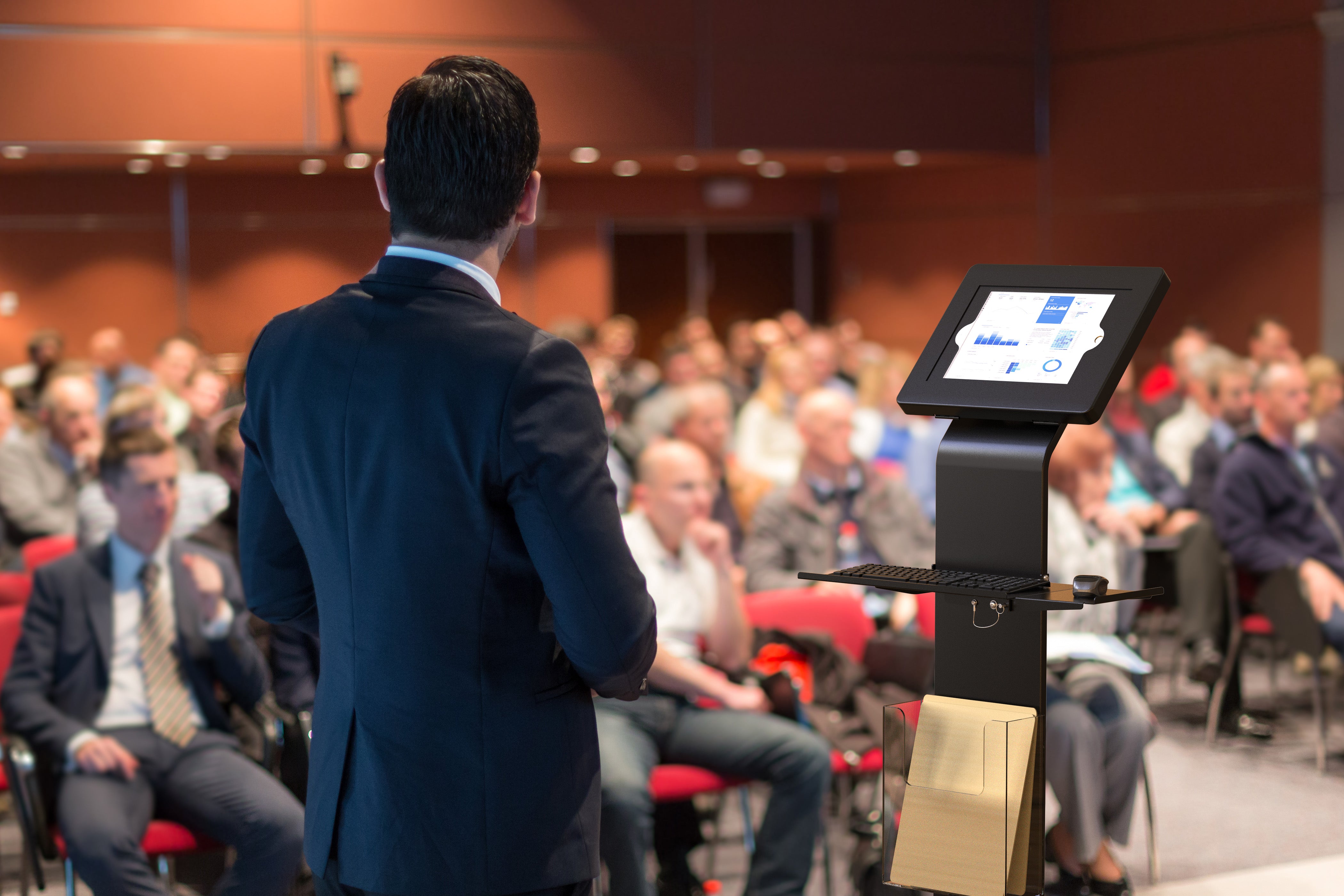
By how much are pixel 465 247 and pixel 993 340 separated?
2.43 feet

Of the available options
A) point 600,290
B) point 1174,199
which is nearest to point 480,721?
point 1174,199

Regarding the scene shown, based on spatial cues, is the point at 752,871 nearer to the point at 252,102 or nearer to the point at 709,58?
the point at 252,102

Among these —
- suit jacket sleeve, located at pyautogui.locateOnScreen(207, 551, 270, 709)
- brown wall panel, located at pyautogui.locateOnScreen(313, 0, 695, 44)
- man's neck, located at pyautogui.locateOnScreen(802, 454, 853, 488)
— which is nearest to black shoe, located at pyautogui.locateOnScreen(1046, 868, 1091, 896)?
man's neck, located at pyautogui.locateOnScreen(802, 454, 853, 488)

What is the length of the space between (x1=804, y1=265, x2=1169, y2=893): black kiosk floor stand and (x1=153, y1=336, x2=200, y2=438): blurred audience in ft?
18.4

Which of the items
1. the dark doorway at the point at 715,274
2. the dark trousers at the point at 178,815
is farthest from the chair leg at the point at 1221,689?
the dark doorway at the point at 715,274

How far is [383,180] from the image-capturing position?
4.92 feet

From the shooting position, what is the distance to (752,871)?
3.47 metres

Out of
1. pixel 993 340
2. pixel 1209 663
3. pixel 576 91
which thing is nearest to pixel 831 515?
pixel 1209 663

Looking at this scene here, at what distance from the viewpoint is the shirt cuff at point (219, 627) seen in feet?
11.1

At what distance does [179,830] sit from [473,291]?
217cm

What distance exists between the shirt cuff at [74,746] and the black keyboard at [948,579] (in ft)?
7.12

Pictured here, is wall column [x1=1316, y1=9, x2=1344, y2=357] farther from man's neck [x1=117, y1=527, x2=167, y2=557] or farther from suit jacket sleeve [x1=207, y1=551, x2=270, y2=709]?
man's neck [x1=117, y1=527, x2=167, y2=557]

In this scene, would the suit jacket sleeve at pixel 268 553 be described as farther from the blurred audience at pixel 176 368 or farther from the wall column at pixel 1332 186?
the wall column at pixel 1332 186

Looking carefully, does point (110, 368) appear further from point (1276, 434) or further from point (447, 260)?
point (447, 260)
